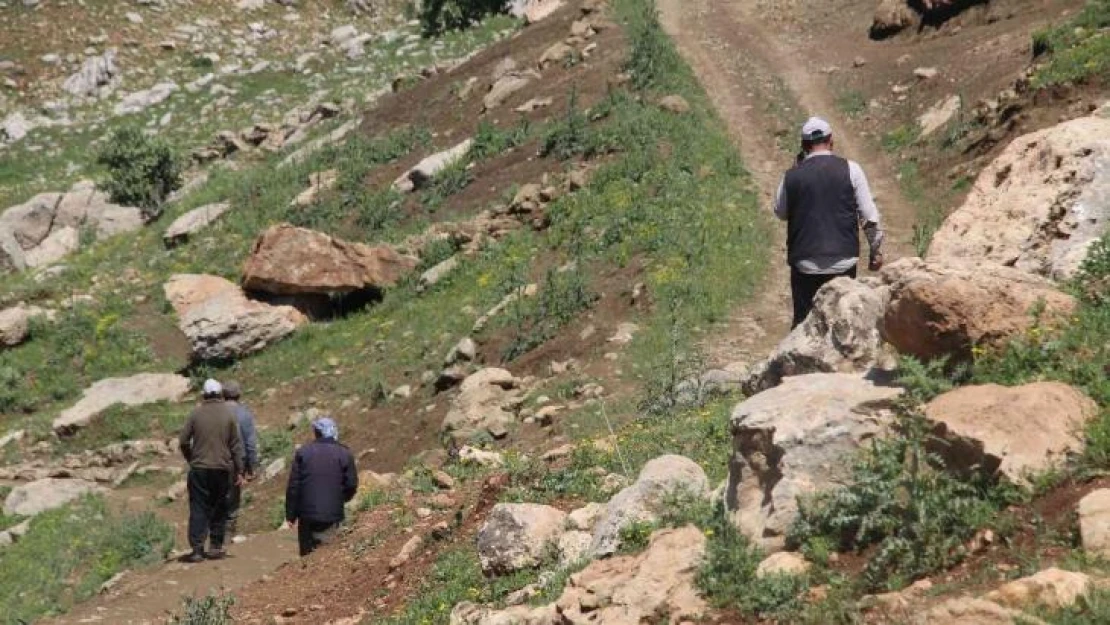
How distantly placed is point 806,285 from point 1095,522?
4.24 metres

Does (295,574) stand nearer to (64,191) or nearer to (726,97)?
(726,97)

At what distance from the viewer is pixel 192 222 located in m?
25.6

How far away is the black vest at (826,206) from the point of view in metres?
8.80

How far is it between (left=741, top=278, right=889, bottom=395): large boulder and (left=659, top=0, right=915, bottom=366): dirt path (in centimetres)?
556

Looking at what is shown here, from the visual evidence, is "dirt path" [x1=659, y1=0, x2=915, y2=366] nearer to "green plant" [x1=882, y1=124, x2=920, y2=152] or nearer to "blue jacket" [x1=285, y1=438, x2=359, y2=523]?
Result: "green plant" [x1=882, y1=124, x2=920, y2=152]

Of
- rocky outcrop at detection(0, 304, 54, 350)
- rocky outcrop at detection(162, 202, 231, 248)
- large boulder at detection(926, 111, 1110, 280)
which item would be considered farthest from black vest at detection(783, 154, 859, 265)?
→ rocky outcrop at detection(162, 202, 231, 248)

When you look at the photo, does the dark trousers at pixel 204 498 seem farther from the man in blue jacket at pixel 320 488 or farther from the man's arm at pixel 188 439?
the man in blue jacket at pixel 320 488

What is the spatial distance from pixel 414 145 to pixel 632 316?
11785 millimetres

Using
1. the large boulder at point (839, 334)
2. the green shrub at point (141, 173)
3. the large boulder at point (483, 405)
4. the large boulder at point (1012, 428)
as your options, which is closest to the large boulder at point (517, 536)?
the large boulder at point (839, 334)

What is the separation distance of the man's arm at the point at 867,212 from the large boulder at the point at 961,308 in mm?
2189

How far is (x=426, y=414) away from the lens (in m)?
15.4

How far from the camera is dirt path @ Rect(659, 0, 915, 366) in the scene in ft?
48.5

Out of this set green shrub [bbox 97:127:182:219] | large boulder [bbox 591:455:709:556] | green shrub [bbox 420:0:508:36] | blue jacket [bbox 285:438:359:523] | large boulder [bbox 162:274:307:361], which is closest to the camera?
large boulder [bbox 591:455:709:556]

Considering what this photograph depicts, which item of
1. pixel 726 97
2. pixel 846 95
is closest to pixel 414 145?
pixel 726 97
